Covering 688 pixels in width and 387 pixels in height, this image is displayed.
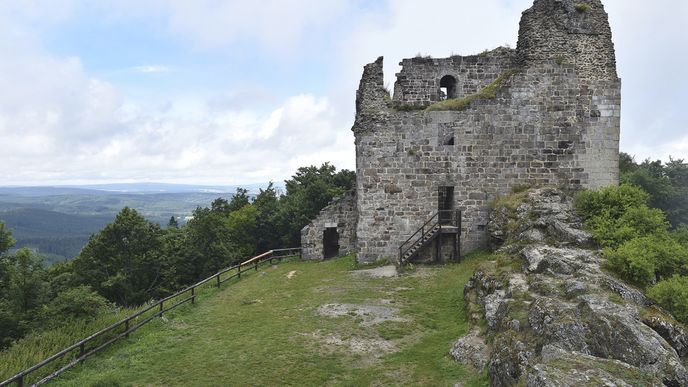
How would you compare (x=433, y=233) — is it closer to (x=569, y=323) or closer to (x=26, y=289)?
(x=569, y=323)

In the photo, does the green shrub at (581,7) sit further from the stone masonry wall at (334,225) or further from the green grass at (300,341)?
the stone masonry wall at (334,225)

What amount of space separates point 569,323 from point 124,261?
94.1 ft

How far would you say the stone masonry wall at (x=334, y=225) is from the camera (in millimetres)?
23312

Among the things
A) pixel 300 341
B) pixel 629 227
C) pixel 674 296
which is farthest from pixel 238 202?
pixel 674 296

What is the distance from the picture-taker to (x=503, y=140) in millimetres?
18625

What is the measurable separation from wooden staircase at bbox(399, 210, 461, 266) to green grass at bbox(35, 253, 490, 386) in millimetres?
1592

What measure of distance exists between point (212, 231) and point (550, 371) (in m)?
28.0

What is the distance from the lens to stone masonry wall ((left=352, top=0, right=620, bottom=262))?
18.1 meters

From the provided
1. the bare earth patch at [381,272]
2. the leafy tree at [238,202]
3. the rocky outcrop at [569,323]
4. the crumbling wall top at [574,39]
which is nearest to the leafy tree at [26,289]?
the bare earth patch at [381,272]

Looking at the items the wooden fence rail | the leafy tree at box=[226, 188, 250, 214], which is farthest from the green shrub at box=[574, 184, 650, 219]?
the leafy tree at box=[226, 188, 250, 214]

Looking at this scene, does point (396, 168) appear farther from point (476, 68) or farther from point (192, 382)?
point (192, 382)

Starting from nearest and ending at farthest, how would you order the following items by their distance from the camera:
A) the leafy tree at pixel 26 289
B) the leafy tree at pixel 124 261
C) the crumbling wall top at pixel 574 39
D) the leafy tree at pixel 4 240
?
the crumbling wall top at pixel 574 39 → the leafy tree at pixel 26 289 → the leafy tree at pixel 4 240 → the leafy tree at pixel 124 261

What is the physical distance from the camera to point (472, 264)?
1750 cm

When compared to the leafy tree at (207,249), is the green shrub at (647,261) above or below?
above
